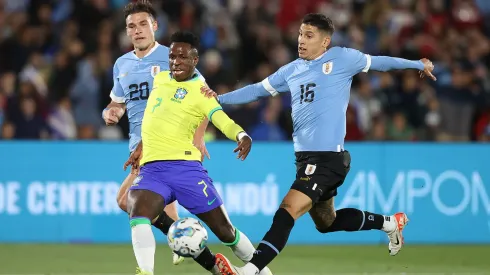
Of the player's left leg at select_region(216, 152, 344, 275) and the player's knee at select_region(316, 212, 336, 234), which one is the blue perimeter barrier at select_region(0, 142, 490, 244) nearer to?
the player's knee at select_region(316, 212, 336, 234)

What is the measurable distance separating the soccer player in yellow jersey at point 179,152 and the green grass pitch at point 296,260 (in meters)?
1.76

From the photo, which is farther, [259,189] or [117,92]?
[259,189]

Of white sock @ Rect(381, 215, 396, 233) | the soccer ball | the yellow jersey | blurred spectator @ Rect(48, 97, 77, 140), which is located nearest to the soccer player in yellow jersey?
the yellow jersey

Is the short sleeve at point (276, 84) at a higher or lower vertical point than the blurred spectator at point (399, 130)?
higher

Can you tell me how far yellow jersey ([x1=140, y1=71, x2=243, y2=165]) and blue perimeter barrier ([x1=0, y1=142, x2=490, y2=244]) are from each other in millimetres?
4932

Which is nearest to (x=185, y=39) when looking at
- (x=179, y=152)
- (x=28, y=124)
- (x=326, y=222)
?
(x=179, y=152)

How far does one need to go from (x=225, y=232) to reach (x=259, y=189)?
5271 millimetres

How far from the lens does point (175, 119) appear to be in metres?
8.20

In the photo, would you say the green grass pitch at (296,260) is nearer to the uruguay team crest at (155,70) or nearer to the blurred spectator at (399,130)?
the uruguay team crest at (155,70)

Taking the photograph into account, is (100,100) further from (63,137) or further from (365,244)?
(365,244)

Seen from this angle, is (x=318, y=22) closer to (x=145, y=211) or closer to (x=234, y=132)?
(x=234, y=132)

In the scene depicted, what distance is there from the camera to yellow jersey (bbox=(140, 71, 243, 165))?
8.16m

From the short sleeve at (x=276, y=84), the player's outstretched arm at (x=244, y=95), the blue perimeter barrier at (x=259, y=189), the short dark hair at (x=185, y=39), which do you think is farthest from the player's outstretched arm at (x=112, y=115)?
the blue perimeter barrier at (x=259, y=189)

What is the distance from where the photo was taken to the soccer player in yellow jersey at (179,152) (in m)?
8.04
